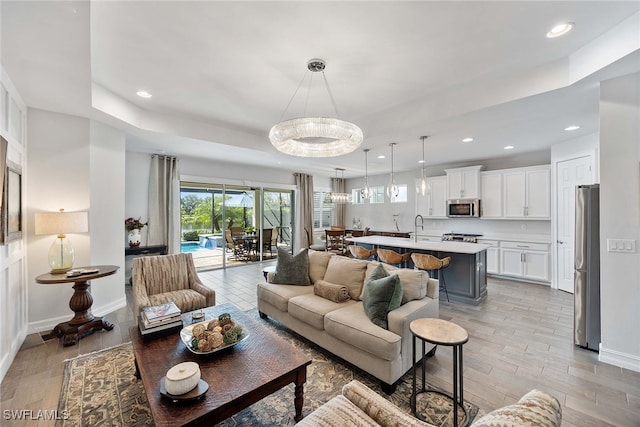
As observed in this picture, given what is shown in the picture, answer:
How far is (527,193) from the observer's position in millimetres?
5441

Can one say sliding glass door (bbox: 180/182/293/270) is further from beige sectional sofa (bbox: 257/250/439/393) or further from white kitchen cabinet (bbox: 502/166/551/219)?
white kitchen cabinet (bbox: 502/166/551/219)

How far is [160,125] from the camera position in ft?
13.0

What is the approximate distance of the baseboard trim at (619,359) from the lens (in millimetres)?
2436

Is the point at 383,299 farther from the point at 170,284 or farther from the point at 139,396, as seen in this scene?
the point at 170,284

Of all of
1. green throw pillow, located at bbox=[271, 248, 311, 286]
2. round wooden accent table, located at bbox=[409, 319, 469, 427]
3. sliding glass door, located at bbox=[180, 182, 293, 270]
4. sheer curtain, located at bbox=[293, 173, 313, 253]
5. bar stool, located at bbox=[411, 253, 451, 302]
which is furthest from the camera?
sheer curtain, located at bbox=[293, 173, 313, 253]

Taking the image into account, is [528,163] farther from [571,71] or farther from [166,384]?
[166,384]

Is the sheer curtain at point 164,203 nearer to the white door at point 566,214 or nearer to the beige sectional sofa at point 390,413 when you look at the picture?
the beige sectional sofa at point 390,413

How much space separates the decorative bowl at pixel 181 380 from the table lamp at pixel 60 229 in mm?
2686

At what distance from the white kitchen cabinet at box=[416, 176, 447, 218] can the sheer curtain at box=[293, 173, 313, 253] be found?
345cm

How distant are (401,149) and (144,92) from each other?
4.23 m

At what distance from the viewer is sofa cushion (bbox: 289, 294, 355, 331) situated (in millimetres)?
2623

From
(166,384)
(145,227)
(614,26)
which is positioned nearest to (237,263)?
(145,227)

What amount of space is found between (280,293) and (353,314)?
1.04 meters

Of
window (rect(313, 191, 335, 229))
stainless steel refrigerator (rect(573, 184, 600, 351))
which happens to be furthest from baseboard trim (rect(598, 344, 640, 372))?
window (rect(313, 191, 335, 229))
